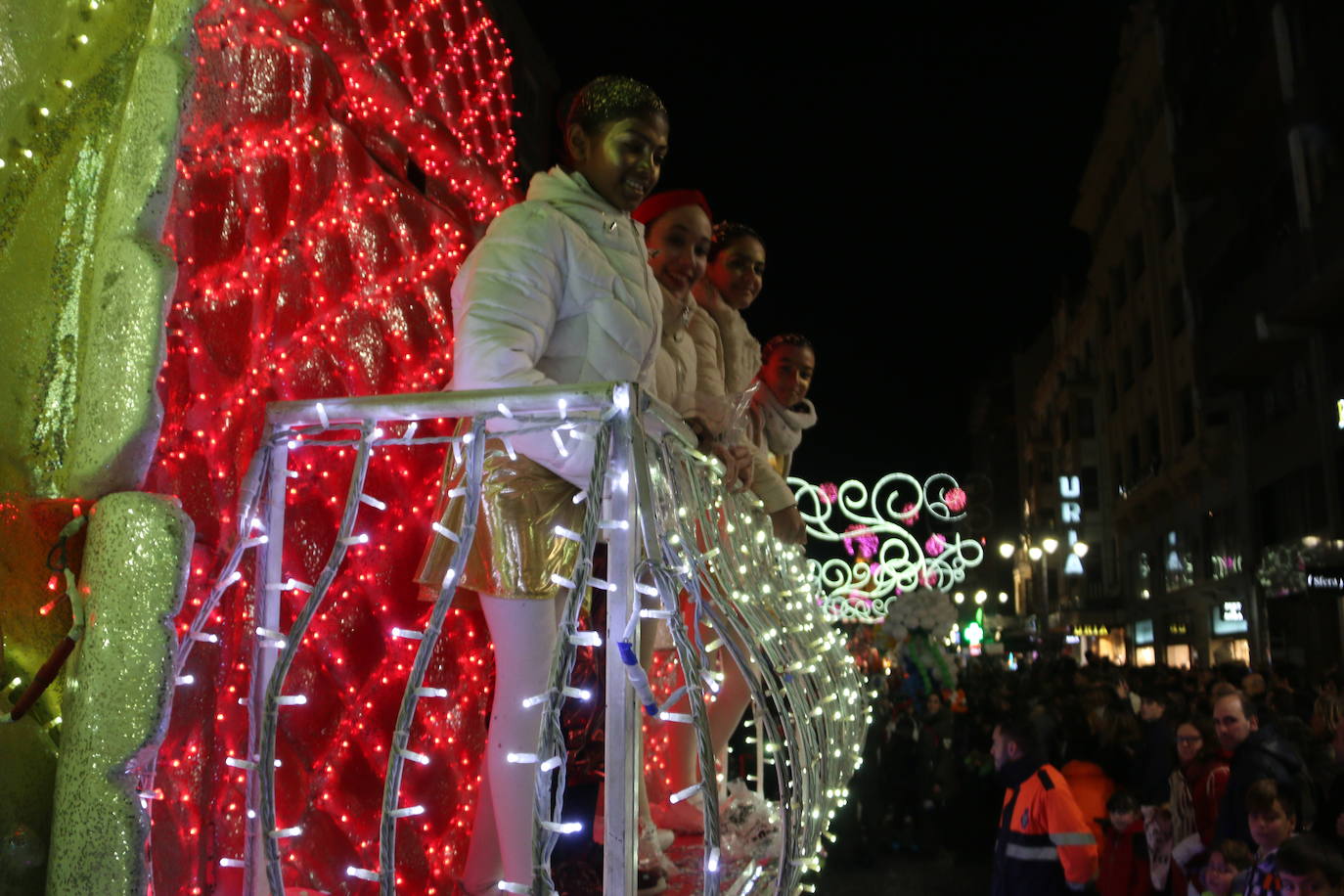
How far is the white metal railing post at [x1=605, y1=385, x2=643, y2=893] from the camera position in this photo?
188 cm

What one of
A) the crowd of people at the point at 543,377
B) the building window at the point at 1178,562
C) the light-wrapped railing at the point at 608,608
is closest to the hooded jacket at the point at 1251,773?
the crowd of people at the point at 543,377

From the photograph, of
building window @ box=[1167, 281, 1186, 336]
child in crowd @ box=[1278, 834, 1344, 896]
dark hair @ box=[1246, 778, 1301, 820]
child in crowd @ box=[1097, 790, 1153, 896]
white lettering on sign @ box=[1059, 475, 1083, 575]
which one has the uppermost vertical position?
building window @ box=[1167, 281, 1186, 336]

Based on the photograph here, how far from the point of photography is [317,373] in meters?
2.91

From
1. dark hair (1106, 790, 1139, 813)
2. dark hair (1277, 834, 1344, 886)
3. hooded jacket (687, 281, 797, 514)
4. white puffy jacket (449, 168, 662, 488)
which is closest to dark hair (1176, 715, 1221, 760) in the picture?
dark hair (1106, 790, 1139, 813)

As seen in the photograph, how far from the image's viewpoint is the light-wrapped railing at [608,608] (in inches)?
73.3

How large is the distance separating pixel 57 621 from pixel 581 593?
103 centimetres

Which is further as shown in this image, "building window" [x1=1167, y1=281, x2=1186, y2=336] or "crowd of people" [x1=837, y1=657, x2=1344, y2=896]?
"building window" [x1=1167, y1=281, x2=1186, y2=336]

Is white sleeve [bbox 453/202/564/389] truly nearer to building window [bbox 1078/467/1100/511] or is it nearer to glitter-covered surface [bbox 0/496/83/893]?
glitter-covered surface [bbox 0/496/83/893]

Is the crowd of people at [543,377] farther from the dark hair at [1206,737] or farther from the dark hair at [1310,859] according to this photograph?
the dark hair at [1206,737]

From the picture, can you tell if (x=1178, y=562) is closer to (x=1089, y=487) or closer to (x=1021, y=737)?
(x=1089, y=487)

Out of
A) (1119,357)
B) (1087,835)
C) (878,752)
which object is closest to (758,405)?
(1087,835)

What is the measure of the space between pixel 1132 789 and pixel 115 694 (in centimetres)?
654

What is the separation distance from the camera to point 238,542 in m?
2.22

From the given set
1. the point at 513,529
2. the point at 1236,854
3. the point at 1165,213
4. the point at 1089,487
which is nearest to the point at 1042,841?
the point at 1236,854
